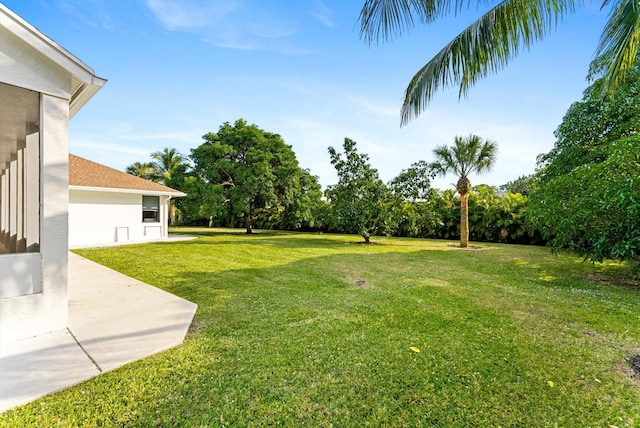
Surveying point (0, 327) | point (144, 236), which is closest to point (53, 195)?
point (0, 327)

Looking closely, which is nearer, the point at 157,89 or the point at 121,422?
the point at 121,422

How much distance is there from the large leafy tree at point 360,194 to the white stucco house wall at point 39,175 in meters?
12.2

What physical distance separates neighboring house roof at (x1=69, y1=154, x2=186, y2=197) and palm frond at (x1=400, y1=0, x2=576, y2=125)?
1499 cm

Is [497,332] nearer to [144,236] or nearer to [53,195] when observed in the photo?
[53,195]

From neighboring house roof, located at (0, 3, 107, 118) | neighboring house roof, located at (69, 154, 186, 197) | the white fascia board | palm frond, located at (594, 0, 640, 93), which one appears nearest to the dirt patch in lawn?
palm frond, located at (594, 0, 640, 93)

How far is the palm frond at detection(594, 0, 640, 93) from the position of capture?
333cm

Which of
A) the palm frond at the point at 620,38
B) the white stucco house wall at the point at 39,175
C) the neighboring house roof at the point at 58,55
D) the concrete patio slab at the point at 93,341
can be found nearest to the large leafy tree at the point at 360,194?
the concrete patio slab at the point at 93,341

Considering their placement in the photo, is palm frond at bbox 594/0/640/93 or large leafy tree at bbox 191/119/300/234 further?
large leafy tree at bbox 191/119/300/234

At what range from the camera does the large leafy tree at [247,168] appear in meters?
18.6

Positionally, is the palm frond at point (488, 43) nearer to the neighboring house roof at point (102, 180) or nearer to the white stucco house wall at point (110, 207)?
the neighboring house roof at point (102, 180)

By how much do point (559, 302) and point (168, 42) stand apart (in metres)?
12.6

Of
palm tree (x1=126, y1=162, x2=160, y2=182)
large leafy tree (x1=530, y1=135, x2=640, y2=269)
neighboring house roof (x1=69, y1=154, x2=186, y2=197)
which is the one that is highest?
palm tree (x1=126, y1=162, x2=160, y2=182)

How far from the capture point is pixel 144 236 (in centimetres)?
1594

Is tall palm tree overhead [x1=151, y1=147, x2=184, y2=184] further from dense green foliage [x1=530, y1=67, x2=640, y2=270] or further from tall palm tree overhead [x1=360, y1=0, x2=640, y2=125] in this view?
dense green foliage [x1=530, y1=67, x2=640, y2=270]
